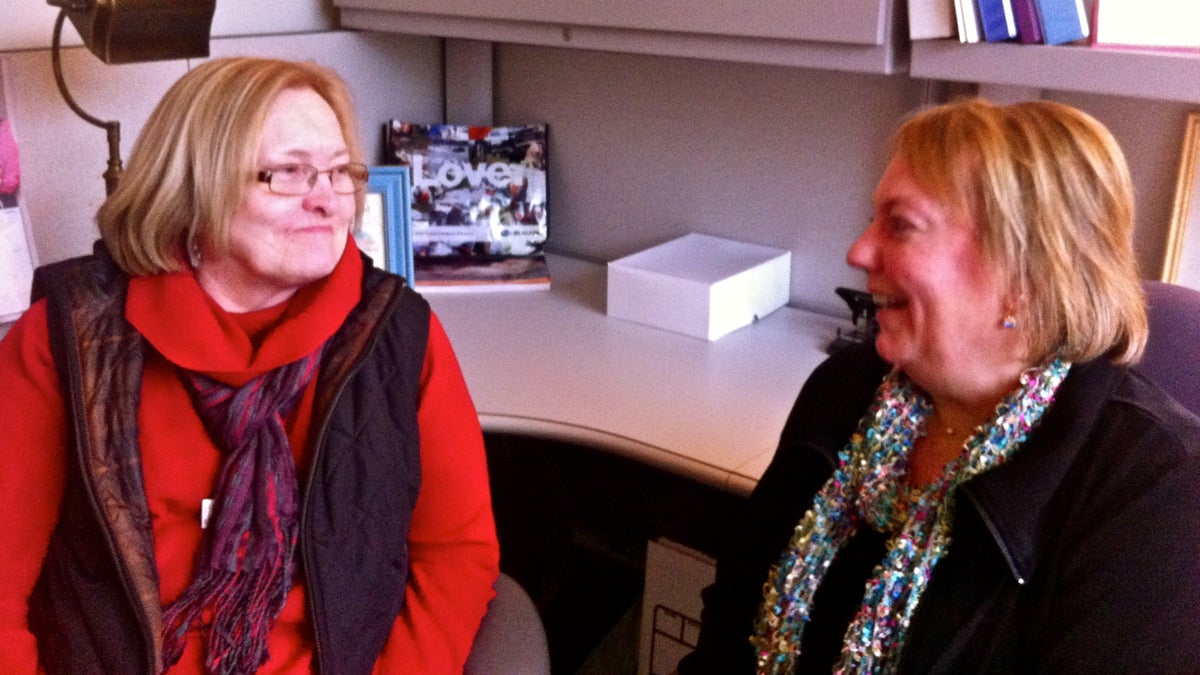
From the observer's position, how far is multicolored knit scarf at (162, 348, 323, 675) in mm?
1289

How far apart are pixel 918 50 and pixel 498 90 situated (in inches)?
47.0

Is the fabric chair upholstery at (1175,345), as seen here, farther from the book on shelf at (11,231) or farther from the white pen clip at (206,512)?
the book on shelf at (11,231)

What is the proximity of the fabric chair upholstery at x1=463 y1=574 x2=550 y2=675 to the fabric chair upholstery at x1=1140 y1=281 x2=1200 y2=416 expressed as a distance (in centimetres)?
72

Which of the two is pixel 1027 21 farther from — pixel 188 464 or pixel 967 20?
pixel 188 464

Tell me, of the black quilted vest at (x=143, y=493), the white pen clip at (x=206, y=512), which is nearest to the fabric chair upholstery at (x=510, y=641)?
the black quilted vest at (x=143, y=493)

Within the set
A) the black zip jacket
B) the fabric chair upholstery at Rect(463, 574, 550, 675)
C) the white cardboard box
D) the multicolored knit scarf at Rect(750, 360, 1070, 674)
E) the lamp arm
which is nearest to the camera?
the black zip jacket

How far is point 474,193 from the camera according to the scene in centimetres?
237

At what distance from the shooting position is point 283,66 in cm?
138

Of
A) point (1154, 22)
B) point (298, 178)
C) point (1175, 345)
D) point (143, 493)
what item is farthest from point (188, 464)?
point (1154, 22)

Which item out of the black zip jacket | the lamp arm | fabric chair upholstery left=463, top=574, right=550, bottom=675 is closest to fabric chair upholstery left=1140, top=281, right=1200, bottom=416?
the black zip jacket

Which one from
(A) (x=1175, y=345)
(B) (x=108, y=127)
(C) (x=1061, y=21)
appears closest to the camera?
(A) (x=1175, y=345)

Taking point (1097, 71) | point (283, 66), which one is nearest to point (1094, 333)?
point (1097, 71)

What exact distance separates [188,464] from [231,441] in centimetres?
6

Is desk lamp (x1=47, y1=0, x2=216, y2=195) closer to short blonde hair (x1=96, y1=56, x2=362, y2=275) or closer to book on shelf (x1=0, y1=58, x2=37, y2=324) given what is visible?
book on shelf (x1=0, y1=58, x2=37, y2=324)
